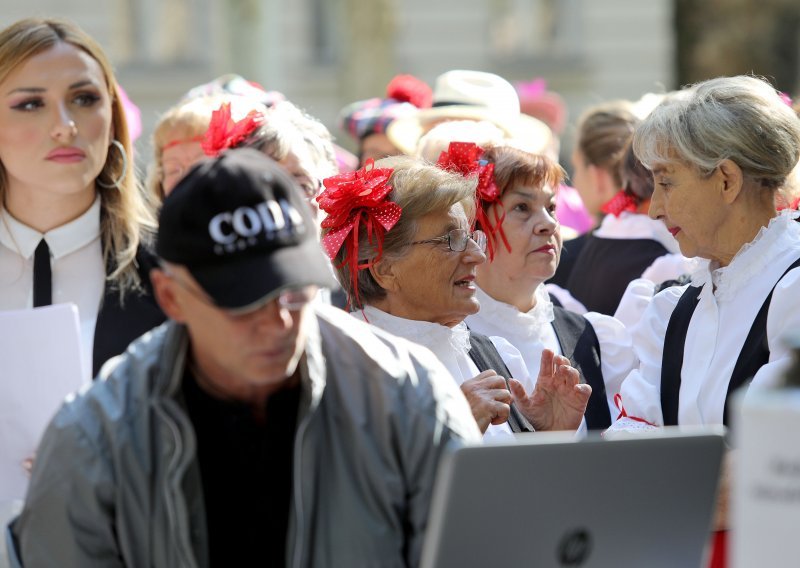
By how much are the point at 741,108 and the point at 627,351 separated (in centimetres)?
97

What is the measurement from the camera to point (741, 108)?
3.33m

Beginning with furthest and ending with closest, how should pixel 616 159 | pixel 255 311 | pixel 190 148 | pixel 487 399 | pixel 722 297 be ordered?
pixel 616 159, pixel 190 148, pixel 722 297, pixel 487 399, pixel 255 311

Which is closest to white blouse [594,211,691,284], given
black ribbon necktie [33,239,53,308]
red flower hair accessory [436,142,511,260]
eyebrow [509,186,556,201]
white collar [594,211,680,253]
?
white collar [594,211,680,253]

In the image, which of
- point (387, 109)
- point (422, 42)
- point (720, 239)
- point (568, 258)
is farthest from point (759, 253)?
point (422, 42)

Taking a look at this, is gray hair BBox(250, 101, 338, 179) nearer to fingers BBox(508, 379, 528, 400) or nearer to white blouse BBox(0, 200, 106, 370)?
white blouse BBox(0, 200, 106, 370)

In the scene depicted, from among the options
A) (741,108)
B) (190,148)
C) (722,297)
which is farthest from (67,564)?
(190,148)

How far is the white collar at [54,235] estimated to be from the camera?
3.44 m

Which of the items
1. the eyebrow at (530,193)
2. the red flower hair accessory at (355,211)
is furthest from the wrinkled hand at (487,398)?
the eyebrow at (530,193)

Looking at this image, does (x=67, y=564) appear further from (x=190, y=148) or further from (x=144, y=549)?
(x=190, y=148)

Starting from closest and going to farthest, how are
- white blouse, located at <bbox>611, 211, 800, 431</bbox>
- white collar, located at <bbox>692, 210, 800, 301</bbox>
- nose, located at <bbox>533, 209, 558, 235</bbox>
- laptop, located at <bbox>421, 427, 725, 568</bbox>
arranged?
laptop, located at <bbox>421, 427, 725, 568</bbox> → white blouse, located at <bbox>611, 211, 800, 431</bbox> → white collar, located at <bbox>692, 210, 800, 301</bbox> → nose, located at <bbox>533, 209, 558, 235</bbox>

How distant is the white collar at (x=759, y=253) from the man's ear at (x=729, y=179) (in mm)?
120

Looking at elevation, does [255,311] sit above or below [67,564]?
above

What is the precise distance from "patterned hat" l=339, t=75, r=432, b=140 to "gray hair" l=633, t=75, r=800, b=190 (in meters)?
2.43

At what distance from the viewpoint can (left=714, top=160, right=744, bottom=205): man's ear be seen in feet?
10.9
